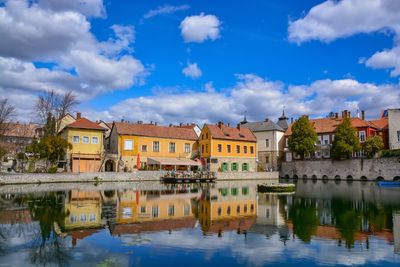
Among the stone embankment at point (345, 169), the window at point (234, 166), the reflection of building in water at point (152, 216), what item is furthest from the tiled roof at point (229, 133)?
the reflection of building in water at point (152, 216)

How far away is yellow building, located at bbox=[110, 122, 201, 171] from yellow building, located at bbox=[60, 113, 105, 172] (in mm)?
2729

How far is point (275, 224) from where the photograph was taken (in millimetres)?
16281

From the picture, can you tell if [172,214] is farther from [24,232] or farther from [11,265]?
[11,265]

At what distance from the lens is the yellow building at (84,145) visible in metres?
48.3

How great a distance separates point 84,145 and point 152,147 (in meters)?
9.33

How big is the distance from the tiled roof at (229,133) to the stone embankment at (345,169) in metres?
7.88

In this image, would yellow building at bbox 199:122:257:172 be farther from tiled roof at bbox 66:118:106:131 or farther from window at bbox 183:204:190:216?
window at bbox 183:204:190:216

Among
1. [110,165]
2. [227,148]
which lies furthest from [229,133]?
[110,165]

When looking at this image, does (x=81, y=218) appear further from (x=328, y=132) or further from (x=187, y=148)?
(x=328, y=132)

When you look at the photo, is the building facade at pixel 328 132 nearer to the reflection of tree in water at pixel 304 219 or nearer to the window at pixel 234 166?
the window at pixel 234 166

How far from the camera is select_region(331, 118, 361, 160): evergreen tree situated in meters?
54.8

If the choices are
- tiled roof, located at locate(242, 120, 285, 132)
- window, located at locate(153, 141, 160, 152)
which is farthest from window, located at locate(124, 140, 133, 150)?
tiled roof, located at locate(242, 120, 285, 132)

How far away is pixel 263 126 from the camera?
226 feet

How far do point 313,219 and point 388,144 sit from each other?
4711cm
